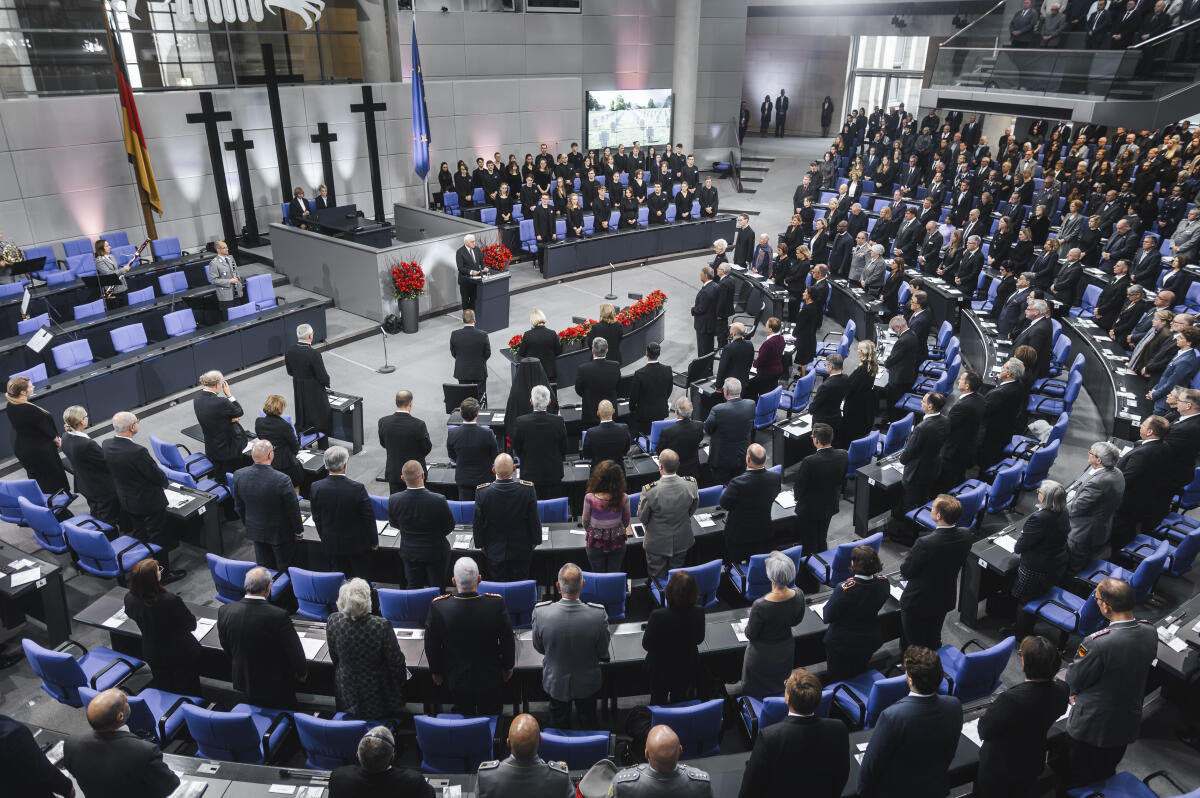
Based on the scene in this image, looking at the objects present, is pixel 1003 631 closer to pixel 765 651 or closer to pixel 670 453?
pixel 765 651

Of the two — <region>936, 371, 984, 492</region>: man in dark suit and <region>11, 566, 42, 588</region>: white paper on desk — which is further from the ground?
<region>936, 371, 984, 492</region>: man in dark suit

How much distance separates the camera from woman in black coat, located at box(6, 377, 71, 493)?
24.5ft

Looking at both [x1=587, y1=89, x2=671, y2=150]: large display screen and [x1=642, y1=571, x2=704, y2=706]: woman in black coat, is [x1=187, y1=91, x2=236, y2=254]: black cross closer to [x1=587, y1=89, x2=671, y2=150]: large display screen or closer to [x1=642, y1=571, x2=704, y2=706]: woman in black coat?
[x1=587, y1=89, x2=671, y2=150]: large display screen

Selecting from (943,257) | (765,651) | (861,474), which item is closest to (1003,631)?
(861,474)

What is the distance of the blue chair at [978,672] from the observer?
4.98 metres

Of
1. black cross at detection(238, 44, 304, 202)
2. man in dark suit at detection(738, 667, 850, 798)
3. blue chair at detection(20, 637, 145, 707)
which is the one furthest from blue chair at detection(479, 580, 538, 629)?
black cross at detection(238, 44, 304, 202)

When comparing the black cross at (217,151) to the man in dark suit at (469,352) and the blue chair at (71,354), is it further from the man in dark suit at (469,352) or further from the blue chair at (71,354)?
the man in dark suit at (469,352)

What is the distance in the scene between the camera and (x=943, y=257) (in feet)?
44.7

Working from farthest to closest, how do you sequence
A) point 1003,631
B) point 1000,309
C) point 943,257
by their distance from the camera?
point 943,257, point 1000,309, point 1003,631

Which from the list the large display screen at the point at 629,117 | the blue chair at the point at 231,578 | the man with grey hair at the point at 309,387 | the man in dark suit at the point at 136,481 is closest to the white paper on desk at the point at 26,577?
the man in dark suit at the point at 136,481

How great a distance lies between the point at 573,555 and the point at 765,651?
2235mm

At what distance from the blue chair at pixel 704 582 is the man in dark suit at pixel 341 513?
230 centimetres

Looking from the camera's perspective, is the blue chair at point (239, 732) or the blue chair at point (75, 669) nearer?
the blue chair at point (239, 732)

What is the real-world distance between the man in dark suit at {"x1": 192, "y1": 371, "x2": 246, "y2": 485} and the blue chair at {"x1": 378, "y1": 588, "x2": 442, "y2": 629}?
120 inches
